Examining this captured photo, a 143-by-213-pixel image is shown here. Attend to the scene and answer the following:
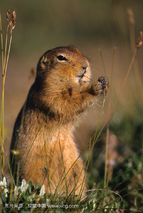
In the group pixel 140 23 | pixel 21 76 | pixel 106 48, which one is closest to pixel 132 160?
pixel 21 76

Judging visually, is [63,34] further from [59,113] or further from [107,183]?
[107,183]

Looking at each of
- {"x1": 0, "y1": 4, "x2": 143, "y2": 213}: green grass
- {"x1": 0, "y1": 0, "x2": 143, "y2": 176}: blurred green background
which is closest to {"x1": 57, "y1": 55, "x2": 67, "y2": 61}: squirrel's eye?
{"x1": 0, "y1": 4, "x2": 143, "y2": 213}: green grass

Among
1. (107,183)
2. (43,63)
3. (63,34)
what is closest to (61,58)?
(43,63)

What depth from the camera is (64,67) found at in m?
3.45

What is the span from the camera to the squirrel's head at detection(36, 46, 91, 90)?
3389mm

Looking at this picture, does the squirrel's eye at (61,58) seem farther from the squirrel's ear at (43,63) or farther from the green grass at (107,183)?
the green grass at (107,183)

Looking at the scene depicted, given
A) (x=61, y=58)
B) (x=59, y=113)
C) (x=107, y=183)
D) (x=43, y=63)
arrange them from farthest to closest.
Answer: (x=43, y=63), (x=61, y=58), (x=59, y=113), (x=107, y=183)

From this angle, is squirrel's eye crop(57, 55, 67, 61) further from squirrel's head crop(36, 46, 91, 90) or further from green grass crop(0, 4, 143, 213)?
green grass crop(0, 4, 143, 213)

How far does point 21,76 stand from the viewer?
10.0 meters

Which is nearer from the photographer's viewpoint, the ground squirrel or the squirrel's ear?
the ground squirrel

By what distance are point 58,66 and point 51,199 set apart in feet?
5.57

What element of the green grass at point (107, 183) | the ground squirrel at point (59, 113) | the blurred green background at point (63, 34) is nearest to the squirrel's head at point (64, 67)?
the ground squirrel at point (59, 113)

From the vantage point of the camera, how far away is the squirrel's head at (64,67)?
339 cm

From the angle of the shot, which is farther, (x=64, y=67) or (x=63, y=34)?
(x=63, y=34)
